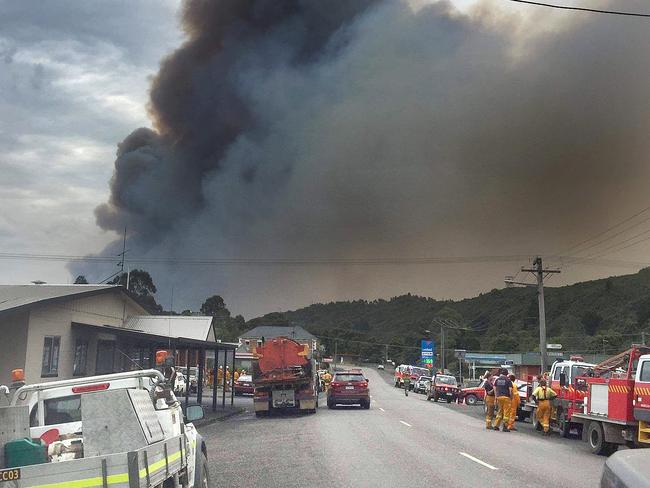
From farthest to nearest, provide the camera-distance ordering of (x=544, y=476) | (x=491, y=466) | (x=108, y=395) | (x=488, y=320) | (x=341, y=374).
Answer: (x=488, y=320) < (x=341, y=374) < (x=491, y=466) < (x=544, y=476) < (x=108, y=395)

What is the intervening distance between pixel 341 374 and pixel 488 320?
423ft

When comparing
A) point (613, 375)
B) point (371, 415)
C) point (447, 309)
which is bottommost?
point (371, 415)

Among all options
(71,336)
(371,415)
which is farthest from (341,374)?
(71,336)

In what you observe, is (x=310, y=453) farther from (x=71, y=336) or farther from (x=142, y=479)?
(x=71, y=336)

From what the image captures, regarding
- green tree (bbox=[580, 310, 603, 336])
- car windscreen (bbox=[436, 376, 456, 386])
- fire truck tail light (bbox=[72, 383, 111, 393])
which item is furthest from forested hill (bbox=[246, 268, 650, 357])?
fire truck tail light (bbox=[72, 383, 111, 393])

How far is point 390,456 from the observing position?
14.7 m

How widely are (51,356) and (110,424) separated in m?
20.0

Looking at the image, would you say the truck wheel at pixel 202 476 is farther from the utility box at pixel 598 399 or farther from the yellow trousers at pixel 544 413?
→ the yellow trousers at pixel 544 413

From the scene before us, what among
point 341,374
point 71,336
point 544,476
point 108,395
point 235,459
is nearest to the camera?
point 108,395

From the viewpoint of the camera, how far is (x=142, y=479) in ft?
15.3

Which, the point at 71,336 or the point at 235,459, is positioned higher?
the point at 71,336

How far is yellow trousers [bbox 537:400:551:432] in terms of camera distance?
2348cm

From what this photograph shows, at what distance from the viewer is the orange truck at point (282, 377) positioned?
28844 mm

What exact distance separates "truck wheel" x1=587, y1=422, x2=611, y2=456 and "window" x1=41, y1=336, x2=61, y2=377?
53.7 feet
